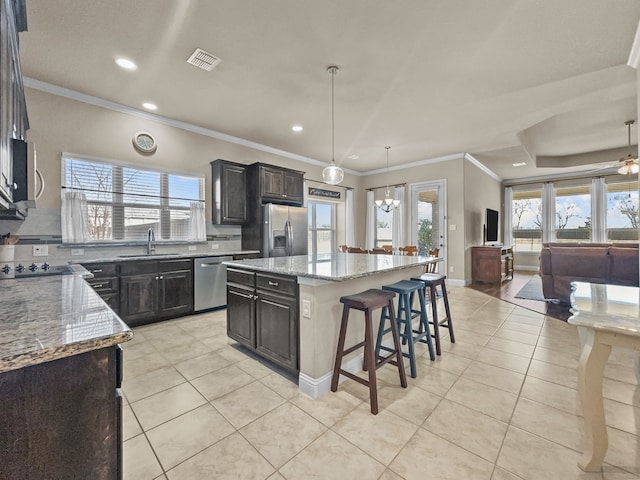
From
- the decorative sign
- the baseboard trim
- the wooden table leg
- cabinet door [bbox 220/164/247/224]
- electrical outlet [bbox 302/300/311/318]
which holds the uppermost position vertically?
the decorative sign

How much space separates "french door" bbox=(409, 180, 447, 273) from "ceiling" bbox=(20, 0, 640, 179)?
6.17ft

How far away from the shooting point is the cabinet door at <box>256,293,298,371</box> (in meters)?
2.18

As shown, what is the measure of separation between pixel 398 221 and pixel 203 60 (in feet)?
17.9

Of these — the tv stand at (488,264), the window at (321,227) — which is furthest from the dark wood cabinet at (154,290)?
the tv stand at (488,264)

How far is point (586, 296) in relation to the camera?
1712mm

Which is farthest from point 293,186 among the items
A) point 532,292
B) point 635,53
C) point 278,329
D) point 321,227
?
point 532,292

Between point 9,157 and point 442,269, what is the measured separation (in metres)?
6.78

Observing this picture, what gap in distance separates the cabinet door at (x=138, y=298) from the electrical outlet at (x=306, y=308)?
2492mm

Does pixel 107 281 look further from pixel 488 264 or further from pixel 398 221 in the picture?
pixel 488 264

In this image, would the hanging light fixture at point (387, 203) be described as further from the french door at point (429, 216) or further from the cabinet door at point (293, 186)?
the cabinet door at point (293, 186)

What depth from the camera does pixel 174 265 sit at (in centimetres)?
377

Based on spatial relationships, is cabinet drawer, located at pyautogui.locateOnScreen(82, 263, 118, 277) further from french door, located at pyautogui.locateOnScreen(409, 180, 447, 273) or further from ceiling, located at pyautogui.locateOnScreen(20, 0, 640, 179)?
french door, located at pyautogui.locateOnScreen(409, 180, 447, 273)

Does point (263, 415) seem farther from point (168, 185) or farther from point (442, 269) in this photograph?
point (442, 269)

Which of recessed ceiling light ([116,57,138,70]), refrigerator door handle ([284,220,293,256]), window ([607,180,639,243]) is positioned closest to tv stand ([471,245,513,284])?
window ([607,180,639,243])
